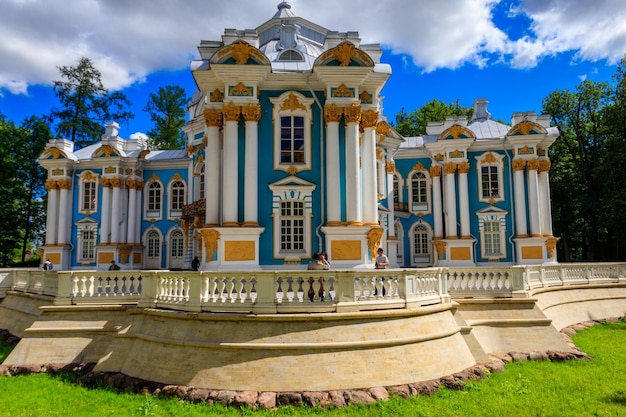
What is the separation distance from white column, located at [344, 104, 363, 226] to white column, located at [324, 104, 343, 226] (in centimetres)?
32

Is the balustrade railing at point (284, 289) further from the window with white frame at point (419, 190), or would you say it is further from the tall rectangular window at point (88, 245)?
the tall rectangular window at point (88, 245)

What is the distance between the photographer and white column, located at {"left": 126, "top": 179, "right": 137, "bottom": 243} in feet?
90.4

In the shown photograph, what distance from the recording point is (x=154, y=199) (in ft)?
94.0

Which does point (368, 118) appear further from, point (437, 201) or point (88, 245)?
point (88, 245)

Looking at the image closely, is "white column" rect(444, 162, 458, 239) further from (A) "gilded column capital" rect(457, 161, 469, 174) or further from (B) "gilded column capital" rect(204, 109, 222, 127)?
(B) "gilded column capital" rect(204, 109, 222, 127)

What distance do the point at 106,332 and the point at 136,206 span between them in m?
17.9

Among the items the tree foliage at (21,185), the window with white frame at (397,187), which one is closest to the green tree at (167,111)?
the tree foliage at (21,185)

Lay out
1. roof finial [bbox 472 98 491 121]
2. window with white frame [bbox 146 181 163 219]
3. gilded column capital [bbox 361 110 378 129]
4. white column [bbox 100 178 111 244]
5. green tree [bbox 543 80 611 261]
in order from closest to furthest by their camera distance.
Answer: gilded column capital [bbox 361 110 378 129], white column [bbox 100 178 111 244], window with white frame [bbox 146 181 163 219], roof finial [bbox 472 98 491 121], green tree [bbox 543 80 611 261]

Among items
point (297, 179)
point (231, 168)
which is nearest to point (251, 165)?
point (231, 168)

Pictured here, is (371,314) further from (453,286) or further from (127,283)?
(127,283)

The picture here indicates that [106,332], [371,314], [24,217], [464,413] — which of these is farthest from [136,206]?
[464,413]

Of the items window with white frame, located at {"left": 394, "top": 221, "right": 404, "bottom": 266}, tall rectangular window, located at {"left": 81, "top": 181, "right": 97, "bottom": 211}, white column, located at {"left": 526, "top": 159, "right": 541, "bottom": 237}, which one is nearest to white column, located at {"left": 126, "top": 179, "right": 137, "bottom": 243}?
tall rectangular window, located at {"left": 81, "top": 181, "right": 97, "bottom": 211}

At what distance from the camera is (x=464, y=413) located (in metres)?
8.14

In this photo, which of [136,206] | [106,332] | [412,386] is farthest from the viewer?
[136,206]
